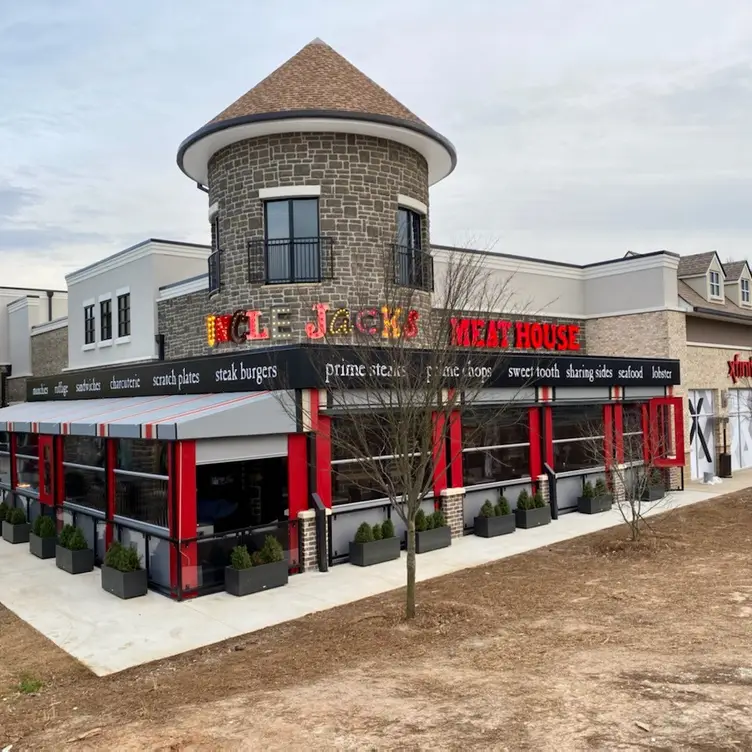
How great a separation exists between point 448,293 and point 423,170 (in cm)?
793

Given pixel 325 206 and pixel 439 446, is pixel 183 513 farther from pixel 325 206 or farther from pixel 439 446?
pixel 325 206

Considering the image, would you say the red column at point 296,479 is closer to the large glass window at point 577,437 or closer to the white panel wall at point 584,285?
the large glass window at point 577,437

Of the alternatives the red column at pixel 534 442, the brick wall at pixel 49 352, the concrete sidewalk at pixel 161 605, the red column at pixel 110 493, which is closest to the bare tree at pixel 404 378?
the concrete sidewalk at pixel 161 605

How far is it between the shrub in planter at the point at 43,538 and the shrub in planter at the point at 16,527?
145 cm

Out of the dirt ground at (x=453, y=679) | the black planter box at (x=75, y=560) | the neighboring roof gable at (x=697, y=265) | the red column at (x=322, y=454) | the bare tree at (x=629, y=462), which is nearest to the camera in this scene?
the dirt ground at (x=453, y=679)

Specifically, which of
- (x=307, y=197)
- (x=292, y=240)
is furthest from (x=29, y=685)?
(x=307, y=197)

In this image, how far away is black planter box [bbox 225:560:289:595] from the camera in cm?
1209

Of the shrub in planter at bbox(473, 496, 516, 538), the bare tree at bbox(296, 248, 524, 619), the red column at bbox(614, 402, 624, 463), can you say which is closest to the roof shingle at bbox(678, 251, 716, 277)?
the red column at bbox(614, 402, 624, 463)

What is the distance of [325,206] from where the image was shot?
648 inches

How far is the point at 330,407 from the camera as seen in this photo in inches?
555

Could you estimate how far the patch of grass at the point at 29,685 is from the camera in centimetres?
842

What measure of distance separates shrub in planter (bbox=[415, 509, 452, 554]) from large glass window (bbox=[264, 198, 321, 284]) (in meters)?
5.81

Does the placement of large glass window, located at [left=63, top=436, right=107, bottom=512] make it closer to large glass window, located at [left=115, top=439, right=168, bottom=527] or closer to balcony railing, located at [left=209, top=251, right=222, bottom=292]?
large glass window, located at [left=115, top=439, right=168, bottom=527]

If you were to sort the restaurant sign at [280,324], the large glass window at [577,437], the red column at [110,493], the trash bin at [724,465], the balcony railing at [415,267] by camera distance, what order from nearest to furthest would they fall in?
the red column at [110,493], the restaurant sign at [280,324], the balcony railing at [415,267], the large glass window at [577,437], the trash bin at [724,465]
